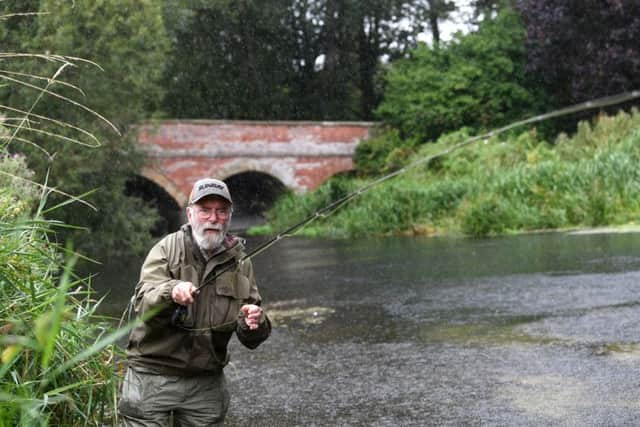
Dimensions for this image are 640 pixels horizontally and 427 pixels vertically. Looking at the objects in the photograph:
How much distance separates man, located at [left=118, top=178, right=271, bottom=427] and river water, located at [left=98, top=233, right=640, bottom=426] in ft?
6.61

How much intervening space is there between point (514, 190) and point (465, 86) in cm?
1323

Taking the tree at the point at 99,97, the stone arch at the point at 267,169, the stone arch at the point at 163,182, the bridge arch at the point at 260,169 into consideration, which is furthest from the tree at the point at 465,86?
the tree at the point at 99,97

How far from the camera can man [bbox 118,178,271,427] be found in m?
3.79

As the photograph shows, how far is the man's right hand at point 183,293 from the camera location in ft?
11.4

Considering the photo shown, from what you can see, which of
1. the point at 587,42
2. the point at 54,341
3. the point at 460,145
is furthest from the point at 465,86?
the point at 54,341

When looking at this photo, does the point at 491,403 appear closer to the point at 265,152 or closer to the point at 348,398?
the point at 348,398

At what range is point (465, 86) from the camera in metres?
34.1

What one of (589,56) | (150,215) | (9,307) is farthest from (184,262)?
(589,56)

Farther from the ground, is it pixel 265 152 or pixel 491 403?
pixel 265 152

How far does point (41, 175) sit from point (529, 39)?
19.6 meters

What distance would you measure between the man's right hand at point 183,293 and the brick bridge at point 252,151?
93.5ft

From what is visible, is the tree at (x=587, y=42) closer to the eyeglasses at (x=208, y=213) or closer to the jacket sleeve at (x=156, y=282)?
A: the eyeglasses at (x=208, y=213)

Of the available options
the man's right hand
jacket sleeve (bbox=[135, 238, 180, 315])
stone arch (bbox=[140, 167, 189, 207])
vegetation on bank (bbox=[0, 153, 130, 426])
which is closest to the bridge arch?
stone arch (bbox=[140, 167, 189, 207])

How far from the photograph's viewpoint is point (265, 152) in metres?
35.1
